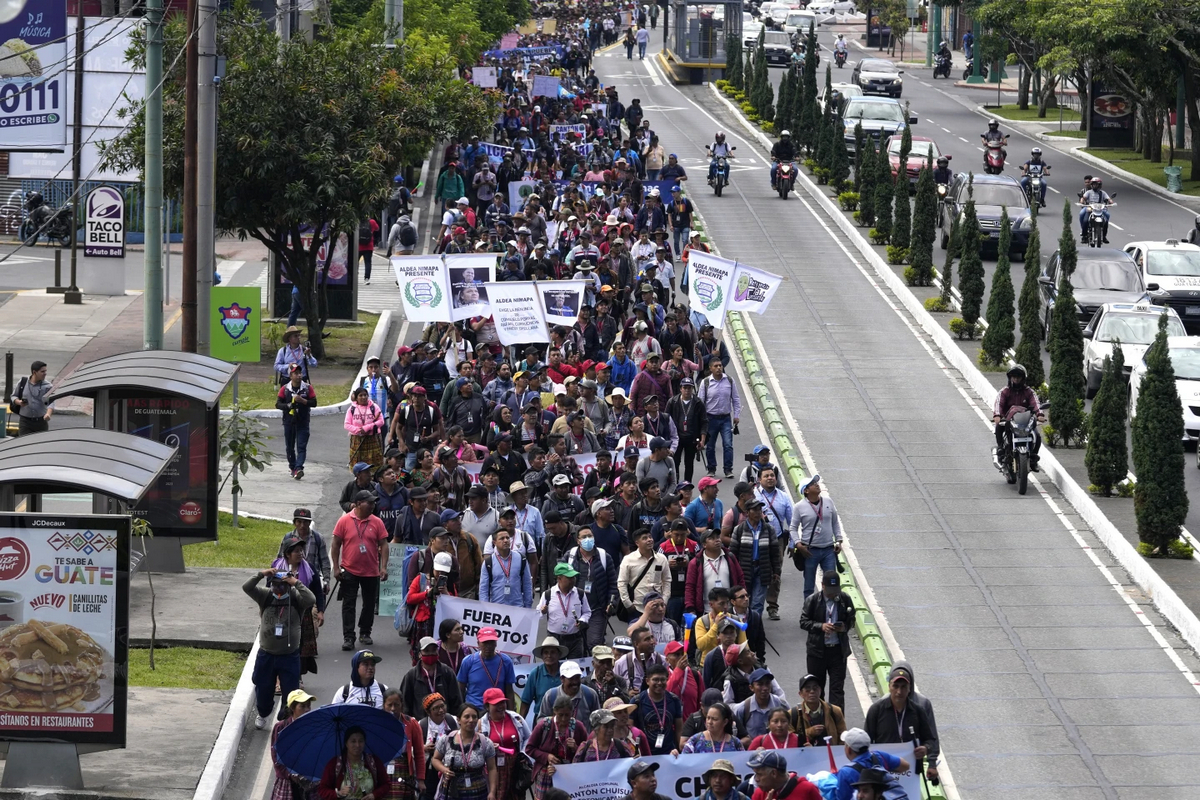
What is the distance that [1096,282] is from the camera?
3450 centimetres

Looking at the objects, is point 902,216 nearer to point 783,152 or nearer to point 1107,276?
point 1107,276

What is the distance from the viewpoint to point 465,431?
71.3ft

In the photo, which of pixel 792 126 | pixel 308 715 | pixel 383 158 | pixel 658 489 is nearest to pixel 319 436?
pixel 383 158

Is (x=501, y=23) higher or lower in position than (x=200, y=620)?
higher

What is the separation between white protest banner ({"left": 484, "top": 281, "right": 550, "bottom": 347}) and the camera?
2548 centimetres

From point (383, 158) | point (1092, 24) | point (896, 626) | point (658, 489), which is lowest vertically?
point (896, 626)

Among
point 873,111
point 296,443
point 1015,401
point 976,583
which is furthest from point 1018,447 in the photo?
point 873,111

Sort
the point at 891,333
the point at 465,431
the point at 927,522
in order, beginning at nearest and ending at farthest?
the point at 465,431
the point at 927,522
the point at 891,333

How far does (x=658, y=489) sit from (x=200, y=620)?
4.67 m

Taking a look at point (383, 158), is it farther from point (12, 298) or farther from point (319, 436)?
point (12, 298)

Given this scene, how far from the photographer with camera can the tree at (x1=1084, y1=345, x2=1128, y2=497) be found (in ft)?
40.7

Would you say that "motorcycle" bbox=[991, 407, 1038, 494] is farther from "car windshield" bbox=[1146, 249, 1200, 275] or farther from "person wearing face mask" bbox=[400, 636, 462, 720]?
"person wearing face mask" bbox=[400, 636, 462, 720]

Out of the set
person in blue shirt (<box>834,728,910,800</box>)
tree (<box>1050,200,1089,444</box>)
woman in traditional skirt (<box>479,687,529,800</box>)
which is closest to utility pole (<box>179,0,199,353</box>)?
woman in traditional skirt (<box>479,687,529,800</box>)

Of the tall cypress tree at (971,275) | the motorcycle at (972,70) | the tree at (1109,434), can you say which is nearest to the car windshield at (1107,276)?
the tall cypress tree at (971,275)
